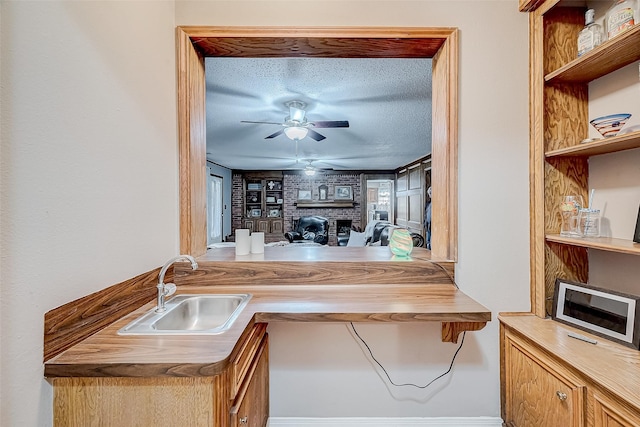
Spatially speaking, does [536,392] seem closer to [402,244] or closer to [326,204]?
[402,244]

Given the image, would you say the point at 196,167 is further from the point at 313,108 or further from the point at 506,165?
the point at 313,108

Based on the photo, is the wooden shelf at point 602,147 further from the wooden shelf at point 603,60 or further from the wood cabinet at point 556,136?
the wooden shelf at point 603,60

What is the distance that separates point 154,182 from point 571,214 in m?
2.02

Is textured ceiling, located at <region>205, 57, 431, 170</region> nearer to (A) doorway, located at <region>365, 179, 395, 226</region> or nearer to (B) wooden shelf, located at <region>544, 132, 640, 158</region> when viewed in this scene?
(B) wooden shelf, located at <region>544, 132, 640, 158</region>

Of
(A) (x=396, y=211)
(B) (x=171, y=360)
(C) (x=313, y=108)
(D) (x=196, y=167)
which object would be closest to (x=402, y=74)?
(C) (x=313, y=108)

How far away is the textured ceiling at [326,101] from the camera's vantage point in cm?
235

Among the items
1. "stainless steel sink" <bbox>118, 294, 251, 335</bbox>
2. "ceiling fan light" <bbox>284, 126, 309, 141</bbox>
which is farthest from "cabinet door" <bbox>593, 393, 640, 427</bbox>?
"ceiling fan light" <bbox>284, 126, 309, 141</bbox>

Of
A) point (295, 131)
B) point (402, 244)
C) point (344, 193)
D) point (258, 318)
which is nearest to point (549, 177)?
point (402, 244)

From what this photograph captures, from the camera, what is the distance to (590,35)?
53.7 inches

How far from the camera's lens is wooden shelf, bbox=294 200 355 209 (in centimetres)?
849

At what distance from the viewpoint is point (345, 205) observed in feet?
27.9

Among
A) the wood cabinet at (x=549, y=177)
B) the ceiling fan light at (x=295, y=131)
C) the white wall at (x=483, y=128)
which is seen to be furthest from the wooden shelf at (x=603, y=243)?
the ceiling fan light at (x=295, y=131)

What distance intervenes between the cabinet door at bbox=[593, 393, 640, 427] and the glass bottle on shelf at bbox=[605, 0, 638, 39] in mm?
1390

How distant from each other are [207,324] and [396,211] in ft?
23.4
